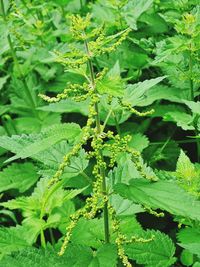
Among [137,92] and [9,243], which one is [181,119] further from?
[9,243]

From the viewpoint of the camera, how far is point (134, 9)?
3695mm

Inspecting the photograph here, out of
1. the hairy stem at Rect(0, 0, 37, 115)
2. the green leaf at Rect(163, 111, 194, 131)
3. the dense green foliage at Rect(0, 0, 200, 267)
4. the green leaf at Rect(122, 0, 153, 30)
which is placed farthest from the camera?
the hairy stem at Rect(0, 0, 37, 115)

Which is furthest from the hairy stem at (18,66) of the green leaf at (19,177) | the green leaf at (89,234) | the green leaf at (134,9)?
the green leaf at (89,234)

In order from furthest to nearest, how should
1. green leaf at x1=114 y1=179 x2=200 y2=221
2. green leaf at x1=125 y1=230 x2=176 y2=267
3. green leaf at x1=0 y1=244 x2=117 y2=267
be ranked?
green leaf at x1=125 y1=230 x2=176 y2=267, green leaf at x1=0 y1=244 x2=117 y2=267, green leaf at x1=114 y1=179 x2=200 y2=221

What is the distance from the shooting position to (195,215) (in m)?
1.69

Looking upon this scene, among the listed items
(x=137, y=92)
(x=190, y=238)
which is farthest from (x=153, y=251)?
(x=137, y=92)

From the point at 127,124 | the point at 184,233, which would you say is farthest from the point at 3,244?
the point at 127,124

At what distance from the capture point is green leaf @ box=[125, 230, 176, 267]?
222 centimetres

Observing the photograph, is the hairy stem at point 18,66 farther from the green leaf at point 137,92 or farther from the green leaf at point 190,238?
the green leaf at point 190,238

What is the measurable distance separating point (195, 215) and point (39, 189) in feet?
3.64

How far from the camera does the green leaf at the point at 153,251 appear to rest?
2.22m

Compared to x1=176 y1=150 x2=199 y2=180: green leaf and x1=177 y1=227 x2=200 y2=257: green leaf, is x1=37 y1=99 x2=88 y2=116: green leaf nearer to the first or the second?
x1=176 y1=150 x2=199 y2=180: green leaf

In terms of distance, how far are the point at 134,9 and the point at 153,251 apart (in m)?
2.01

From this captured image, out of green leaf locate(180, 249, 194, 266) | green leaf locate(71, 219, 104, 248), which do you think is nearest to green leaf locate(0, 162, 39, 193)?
green leaf locate(71, 219, 104, 248)
